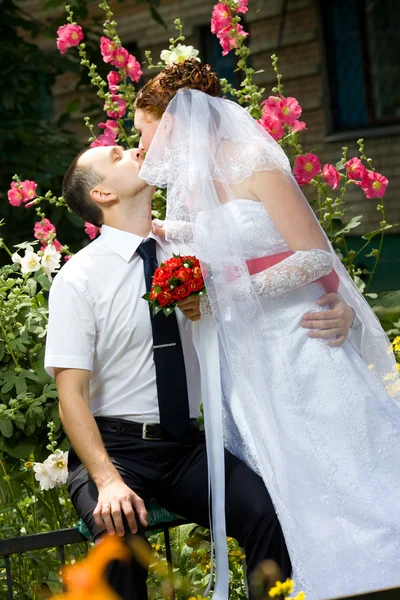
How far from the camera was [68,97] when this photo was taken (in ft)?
30.3

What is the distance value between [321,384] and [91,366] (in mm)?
659

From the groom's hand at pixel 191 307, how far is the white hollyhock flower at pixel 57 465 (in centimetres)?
76

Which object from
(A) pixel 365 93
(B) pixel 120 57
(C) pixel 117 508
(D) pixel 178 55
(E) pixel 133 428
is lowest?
(C) pixel 117 508

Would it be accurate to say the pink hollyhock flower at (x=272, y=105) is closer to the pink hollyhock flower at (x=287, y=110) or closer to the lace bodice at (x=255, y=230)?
the pink hollyhock flower at (x=287, y=110)

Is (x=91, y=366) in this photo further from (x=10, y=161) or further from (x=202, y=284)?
(x=10, y=161)

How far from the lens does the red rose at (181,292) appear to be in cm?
256

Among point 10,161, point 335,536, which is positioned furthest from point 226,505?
point 10,161

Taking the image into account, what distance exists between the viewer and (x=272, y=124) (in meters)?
3.55

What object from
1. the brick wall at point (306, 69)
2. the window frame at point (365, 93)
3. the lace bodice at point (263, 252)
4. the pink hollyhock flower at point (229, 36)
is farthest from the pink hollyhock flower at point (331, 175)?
the window frame at point (365, 93)

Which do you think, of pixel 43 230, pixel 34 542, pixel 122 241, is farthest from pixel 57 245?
pixel 34 542

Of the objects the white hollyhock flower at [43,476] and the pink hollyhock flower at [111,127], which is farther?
the pink hollyhock flower at [111,127]

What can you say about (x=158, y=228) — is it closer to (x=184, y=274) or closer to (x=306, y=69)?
(x=184, y=274)

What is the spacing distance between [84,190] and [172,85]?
0.43 meters

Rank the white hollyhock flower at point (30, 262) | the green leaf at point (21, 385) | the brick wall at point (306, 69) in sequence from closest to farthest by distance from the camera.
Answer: the green leaf at point (21, 385) < the white hollyhock flower at point (30, 262) < the brick wall at point (306, 69)
